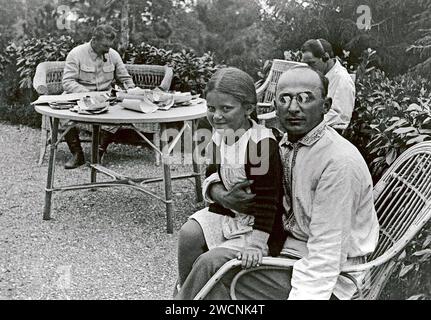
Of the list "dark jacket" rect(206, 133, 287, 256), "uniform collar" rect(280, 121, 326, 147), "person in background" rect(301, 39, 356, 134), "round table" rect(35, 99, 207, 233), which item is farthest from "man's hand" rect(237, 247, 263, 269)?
"round table" rect(35, 99, 207, 233)

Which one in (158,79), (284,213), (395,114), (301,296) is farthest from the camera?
(158,79)

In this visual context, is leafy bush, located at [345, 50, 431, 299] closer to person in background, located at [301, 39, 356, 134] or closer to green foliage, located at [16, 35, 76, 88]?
person in background, located at [301, 39, 356, 134]

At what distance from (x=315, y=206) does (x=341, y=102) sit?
2475mm

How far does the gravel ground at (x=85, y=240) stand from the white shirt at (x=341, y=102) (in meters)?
1.53

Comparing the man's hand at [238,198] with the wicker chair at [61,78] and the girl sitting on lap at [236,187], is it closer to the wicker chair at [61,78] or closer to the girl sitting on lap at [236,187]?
the girl sitting on lap at [236,187]

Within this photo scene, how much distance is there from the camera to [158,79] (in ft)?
23.5

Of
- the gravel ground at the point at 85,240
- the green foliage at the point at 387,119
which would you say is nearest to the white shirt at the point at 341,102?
the green foliage at the point at 387,119

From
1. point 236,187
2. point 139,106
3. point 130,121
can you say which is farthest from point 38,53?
point 236,187

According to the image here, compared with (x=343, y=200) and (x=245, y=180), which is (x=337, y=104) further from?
(x=343, y=200)

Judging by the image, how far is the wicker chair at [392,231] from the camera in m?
2.13

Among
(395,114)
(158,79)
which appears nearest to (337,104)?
(395,114)

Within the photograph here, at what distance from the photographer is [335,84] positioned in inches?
183

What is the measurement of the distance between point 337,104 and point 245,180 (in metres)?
2.09

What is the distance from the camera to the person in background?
450cm
